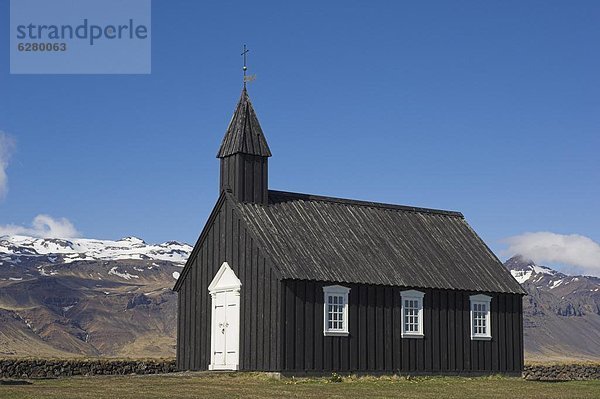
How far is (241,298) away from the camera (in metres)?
42.1

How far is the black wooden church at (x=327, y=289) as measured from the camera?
4078cm

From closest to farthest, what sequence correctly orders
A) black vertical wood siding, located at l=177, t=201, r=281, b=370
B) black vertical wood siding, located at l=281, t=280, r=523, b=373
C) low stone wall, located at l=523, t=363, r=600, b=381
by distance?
black vertical wood siding, located at l=281, t=280, r=523, b=373
black vertical wood siding, located at l=177, t=201, r=281, b=370
low stone wall, located at l=523, t=363, r=600, b=381

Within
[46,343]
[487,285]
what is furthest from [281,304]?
[46,343]

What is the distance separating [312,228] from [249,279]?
13.6ft

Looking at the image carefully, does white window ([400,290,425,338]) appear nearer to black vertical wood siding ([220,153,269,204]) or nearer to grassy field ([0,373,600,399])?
grassy field ([0,373,600,399])

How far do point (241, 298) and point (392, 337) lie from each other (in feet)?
21.7

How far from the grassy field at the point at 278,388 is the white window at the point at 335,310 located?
82.8 inches

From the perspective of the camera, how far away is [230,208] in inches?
1715

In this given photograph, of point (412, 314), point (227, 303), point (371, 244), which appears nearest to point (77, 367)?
point (227, 303)

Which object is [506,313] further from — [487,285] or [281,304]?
[281,304]

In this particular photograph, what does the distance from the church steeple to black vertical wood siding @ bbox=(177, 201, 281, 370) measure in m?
1.07

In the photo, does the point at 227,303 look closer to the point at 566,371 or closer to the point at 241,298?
the point at 241,298

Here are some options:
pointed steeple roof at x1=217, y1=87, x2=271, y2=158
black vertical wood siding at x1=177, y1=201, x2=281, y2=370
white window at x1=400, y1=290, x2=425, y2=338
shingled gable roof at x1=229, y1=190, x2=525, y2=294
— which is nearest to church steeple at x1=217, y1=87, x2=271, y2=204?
pointed steeple roof at x1=217, y1=87, x2=271, y2=158

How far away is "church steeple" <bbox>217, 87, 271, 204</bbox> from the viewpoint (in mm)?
43688
